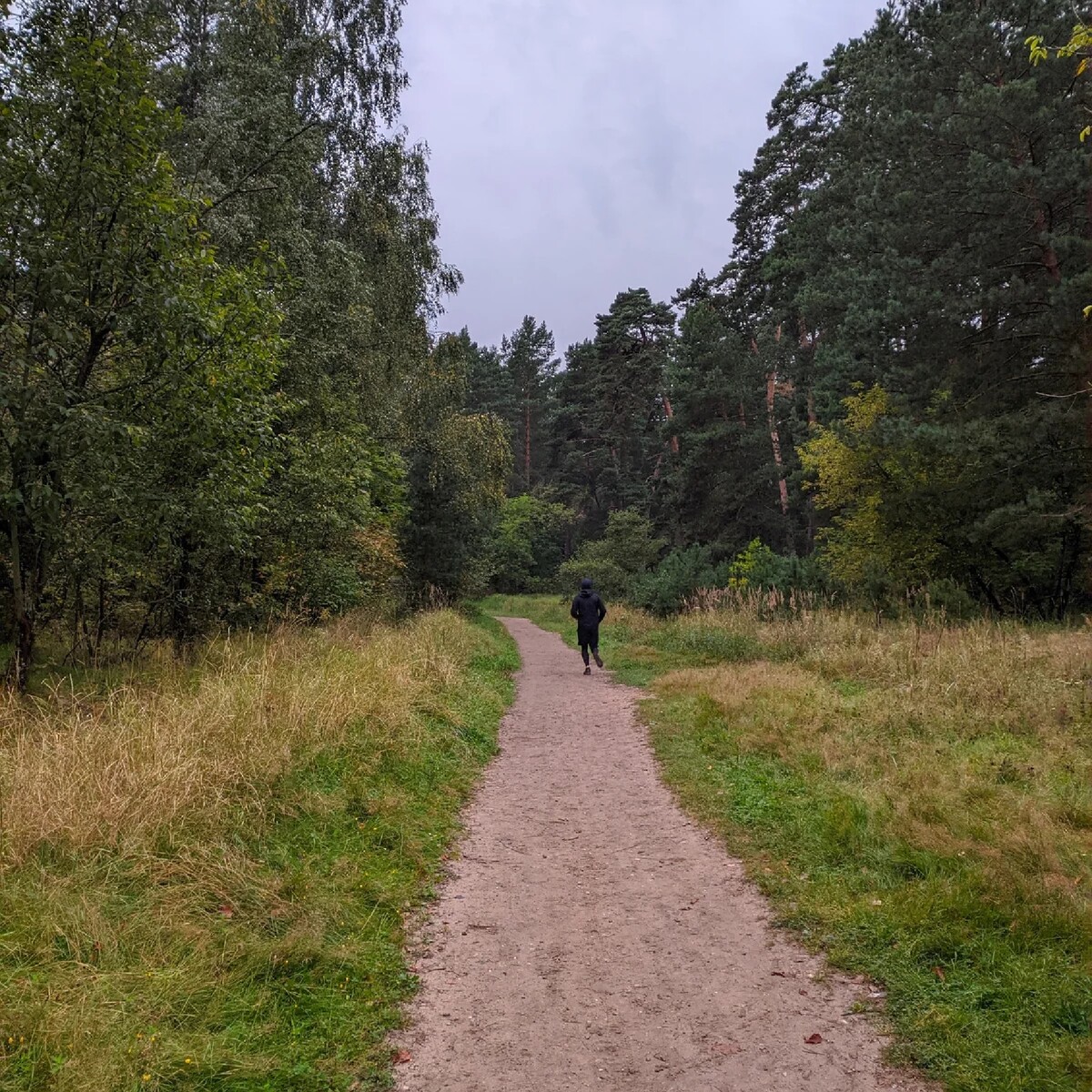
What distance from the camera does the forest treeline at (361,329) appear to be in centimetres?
657

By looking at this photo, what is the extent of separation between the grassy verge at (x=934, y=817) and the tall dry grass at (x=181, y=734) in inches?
131

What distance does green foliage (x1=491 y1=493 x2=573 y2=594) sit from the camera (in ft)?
152

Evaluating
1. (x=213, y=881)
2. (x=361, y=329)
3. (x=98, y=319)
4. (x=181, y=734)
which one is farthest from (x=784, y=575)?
(x=213, y=881)

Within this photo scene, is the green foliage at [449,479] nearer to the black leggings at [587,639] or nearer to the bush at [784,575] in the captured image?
the black leggings at [587,639]

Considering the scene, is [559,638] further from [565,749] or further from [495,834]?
[495,834]

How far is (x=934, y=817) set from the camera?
4668 millimetres

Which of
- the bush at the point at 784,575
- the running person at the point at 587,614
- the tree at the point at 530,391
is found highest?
the tree at the point at 530,391

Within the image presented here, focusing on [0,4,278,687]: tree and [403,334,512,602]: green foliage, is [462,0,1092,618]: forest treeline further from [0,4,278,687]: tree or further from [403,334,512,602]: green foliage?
[0,4,278,687]: tree

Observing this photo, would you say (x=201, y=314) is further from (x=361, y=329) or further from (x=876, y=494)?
(x=876, y=494)

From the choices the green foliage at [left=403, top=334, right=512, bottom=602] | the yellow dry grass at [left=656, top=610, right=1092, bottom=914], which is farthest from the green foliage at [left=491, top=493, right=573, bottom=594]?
the yellow dry grass at [left=656, top=610, right=1092, bottom=914]

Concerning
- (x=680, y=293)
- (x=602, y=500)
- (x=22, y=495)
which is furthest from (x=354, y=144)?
(x=602, y=500)

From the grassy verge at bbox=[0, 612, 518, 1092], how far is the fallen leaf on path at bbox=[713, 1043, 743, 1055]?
138 centimetres

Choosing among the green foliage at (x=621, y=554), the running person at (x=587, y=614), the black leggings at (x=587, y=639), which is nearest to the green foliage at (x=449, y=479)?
the running person at (x=587, y=614)

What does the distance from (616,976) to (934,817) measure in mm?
2603
